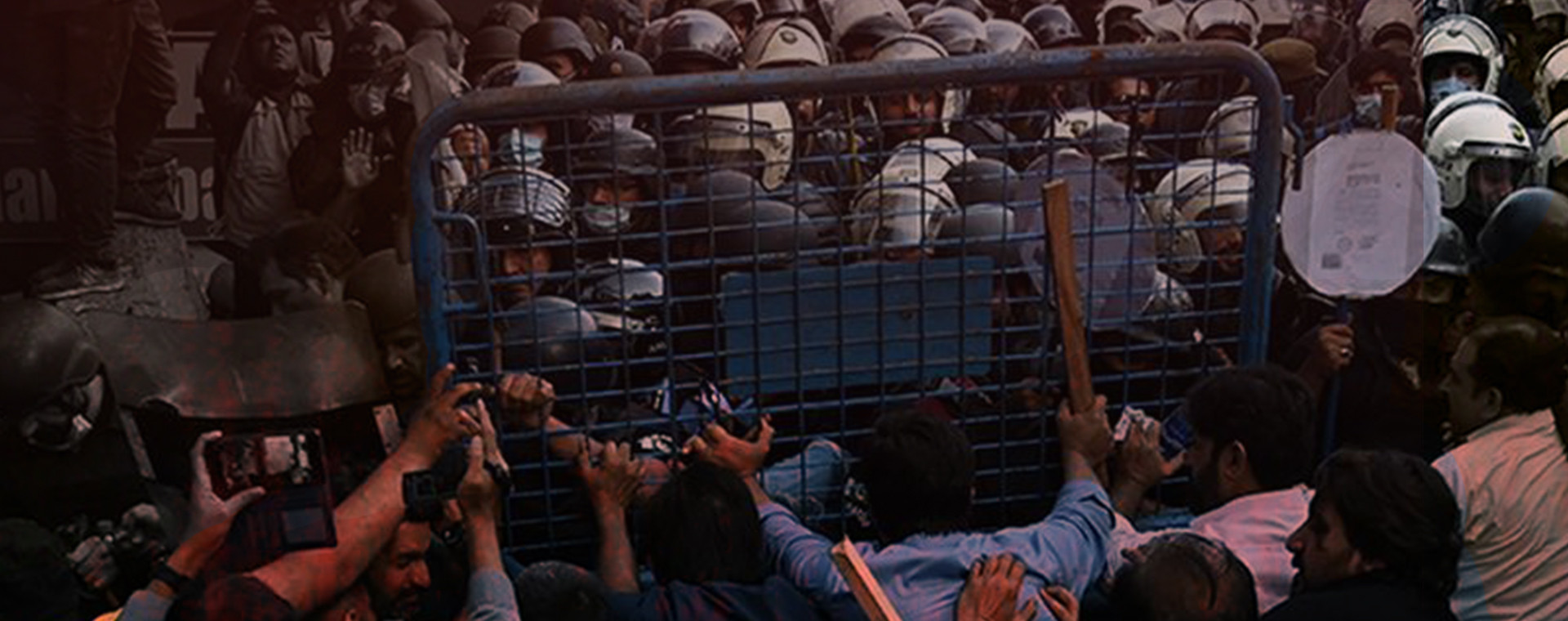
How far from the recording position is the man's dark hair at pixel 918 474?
323cm

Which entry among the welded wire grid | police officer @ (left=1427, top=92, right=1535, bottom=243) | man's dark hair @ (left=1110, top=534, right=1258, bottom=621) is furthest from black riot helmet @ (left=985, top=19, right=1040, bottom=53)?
man's dark hair @ (left=1110, top=534, right=1258, bottom=621)

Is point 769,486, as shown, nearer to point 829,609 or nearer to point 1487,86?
point 829,609

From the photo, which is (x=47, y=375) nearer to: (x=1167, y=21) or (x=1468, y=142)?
(x=1167, y=21)

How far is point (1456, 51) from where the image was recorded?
7.15 meters

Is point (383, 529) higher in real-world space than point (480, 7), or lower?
lower

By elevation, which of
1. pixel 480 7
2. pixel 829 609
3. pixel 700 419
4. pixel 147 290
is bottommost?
pixel 829 609

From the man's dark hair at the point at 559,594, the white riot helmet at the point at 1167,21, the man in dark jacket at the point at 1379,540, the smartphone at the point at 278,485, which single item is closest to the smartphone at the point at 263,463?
the smartphone at the point at 278,485

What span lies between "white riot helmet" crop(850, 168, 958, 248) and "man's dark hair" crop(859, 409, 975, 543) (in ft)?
1.76

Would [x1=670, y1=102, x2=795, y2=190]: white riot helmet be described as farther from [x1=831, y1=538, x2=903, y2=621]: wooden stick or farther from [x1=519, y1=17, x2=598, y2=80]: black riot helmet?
[x1=831, y1=538, x2=903, y2=621]: wooden stick

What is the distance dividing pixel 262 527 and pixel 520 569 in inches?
18.9

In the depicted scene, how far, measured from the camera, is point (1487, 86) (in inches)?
283

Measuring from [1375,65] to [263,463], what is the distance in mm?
3359

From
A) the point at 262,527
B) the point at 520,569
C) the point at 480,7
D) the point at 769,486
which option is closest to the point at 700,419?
the point at 769,486

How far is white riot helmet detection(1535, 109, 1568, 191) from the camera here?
6.34 meters
